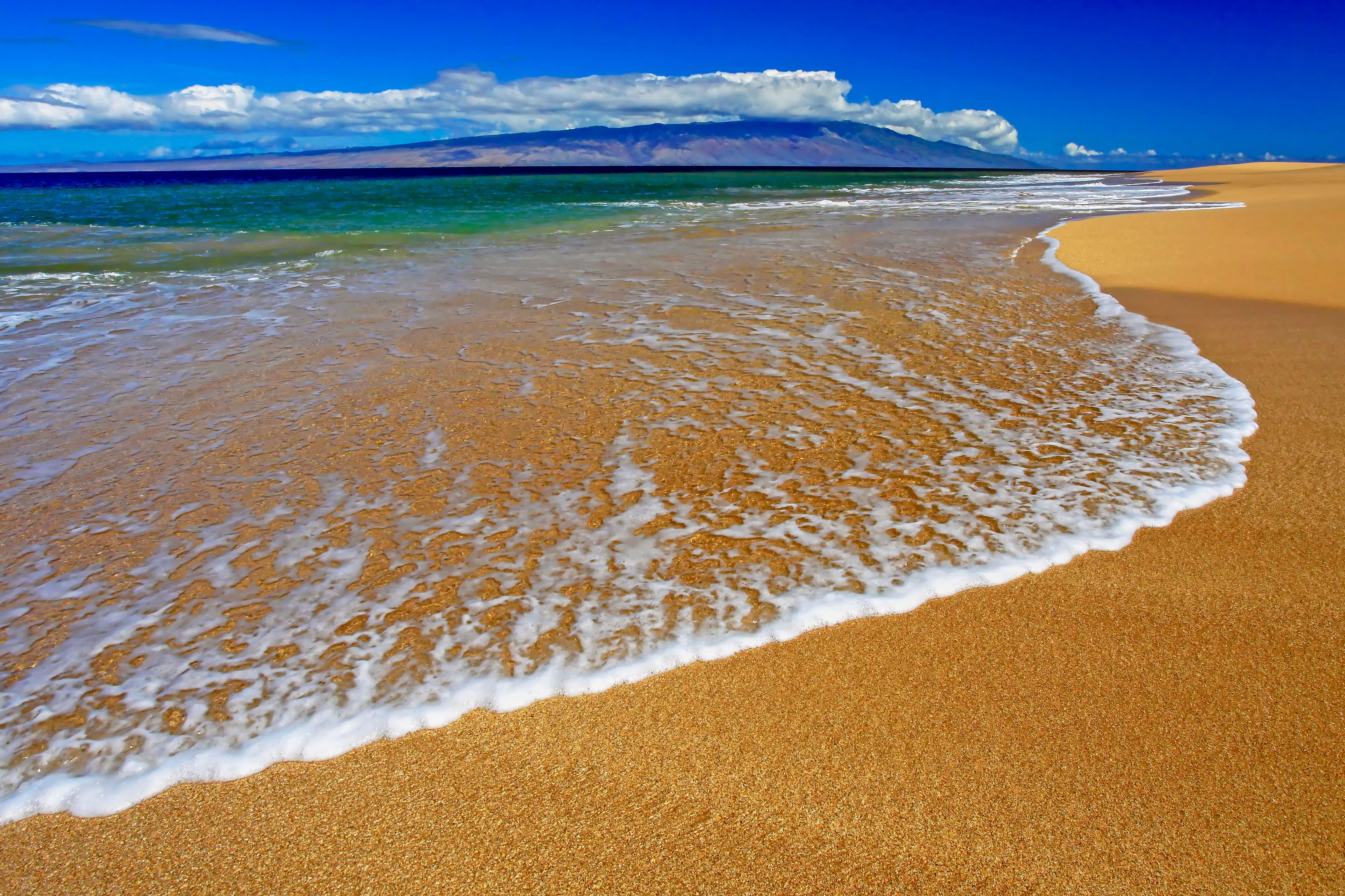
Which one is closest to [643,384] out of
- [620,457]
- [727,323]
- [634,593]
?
[620,457]

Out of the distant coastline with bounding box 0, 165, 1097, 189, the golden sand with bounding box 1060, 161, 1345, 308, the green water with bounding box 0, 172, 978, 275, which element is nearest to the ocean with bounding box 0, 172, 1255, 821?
the golden sand with bounding box 1060, 161, 1345, 308

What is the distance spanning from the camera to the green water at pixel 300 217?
14.7 metres

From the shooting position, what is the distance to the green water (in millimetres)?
14703

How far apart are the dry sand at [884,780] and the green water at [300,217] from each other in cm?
1291

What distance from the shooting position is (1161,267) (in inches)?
367

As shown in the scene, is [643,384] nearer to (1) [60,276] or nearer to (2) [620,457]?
(2) [620,457]

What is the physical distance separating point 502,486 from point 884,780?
7.75 ft

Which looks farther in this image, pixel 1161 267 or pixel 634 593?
pixel 1161 267

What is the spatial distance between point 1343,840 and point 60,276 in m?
15.7

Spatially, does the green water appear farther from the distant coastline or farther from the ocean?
the distant coastline

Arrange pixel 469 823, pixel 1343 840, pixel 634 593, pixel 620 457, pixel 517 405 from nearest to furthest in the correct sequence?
pixel 1343 840
pixel 469 823
pixel 634 593
pixel 620 457
pixel 517 405

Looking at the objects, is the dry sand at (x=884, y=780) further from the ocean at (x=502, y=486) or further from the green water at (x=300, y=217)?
the green water at (x=300, y=217)

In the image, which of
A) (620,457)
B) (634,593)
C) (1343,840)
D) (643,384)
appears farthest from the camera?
(643,384)

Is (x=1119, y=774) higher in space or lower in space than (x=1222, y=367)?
lower
